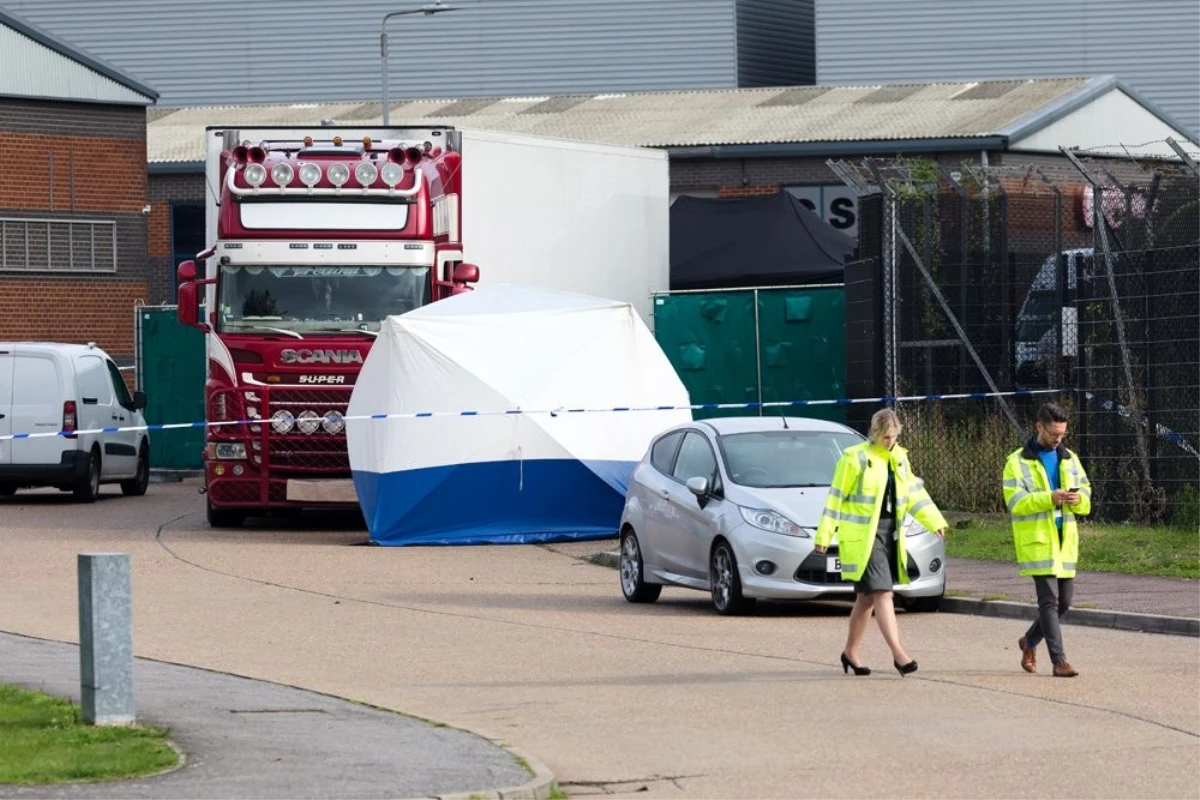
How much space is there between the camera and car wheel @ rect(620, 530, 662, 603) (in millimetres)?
17453

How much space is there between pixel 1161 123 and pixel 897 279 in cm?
2571

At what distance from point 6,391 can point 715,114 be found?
25.4 m

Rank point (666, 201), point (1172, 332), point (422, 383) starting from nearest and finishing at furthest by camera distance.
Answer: point (1172, 332), point (422, 383), point (666, 201)

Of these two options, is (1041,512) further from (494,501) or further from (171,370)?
(171,370)

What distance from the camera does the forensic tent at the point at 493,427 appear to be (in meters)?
22.8

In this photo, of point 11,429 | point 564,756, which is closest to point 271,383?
point 11,429

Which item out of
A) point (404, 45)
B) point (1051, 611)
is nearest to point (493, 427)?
point (1051, 611)

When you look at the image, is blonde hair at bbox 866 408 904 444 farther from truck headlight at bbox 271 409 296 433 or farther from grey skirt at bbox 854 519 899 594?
truck headlight at bbox 271 409 296 433

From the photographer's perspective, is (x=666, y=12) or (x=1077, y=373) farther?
(x=666, y=12)

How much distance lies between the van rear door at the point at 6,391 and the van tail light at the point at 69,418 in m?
0.64

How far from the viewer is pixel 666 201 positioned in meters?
30.1

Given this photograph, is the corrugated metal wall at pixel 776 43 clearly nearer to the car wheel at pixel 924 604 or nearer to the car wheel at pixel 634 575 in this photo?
the car wheel at pixel 634 575

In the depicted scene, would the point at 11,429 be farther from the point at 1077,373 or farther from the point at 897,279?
the point at 1077,373

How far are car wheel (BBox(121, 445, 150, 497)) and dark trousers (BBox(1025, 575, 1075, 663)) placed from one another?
20432 millimetres
